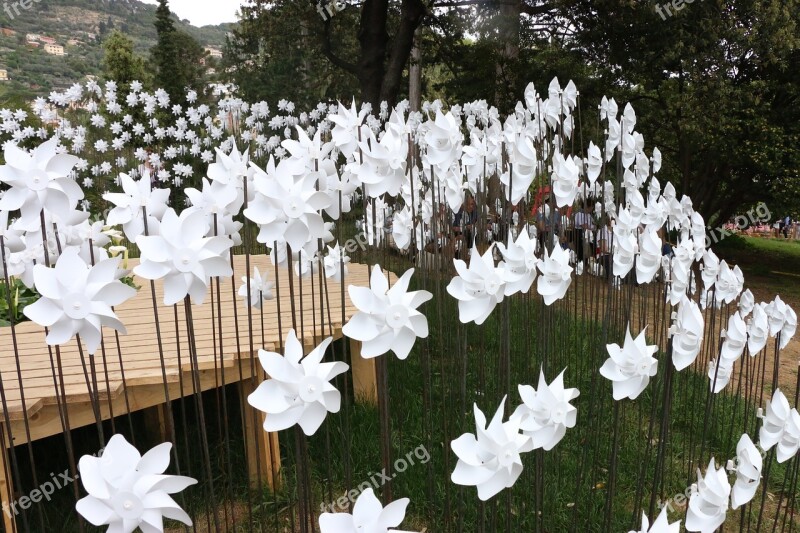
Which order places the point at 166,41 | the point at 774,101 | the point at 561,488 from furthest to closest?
the point at 166,41
the point at 774,101
the point at 561,488

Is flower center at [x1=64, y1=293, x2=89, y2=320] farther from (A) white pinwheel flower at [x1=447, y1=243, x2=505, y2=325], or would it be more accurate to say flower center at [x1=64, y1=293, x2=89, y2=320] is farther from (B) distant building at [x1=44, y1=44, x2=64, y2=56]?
(B) distant building at [x1=44, y1=44, x2=64, y2=56]

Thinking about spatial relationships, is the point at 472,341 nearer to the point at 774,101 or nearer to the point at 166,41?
the point at 774,101

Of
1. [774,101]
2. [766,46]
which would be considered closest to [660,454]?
[766,46]

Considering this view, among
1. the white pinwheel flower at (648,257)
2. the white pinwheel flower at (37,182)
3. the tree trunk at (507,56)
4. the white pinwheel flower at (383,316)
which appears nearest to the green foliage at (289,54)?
the tree trunk at (507,56)

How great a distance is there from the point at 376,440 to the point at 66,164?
1977 millimetres

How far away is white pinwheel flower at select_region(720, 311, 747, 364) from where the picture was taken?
4.85ft

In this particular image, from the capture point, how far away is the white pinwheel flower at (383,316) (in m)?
1.02

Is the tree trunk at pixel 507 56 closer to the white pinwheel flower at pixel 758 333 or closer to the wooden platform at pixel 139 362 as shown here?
the wooden platform at pixel 139 362

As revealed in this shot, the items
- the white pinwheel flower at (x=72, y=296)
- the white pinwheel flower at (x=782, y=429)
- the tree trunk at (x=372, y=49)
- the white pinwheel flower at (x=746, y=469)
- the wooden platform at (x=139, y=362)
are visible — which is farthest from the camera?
the tree trunk at (x=372, y=49)

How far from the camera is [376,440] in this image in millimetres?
2727

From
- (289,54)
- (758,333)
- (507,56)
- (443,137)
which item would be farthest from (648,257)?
(289,54)

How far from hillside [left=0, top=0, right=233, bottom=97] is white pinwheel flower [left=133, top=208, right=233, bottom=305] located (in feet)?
31.8

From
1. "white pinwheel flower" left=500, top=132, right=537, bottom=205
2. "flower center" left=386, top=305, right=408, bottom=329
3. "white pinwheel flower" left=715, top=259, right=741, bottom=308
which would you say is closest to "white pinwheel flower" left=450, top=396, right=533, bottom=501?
"flower center" left=386, top=305, right=408, bottom=329

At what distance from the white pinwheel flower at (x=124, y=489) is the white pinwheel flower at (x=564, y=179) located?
5.04 feet
